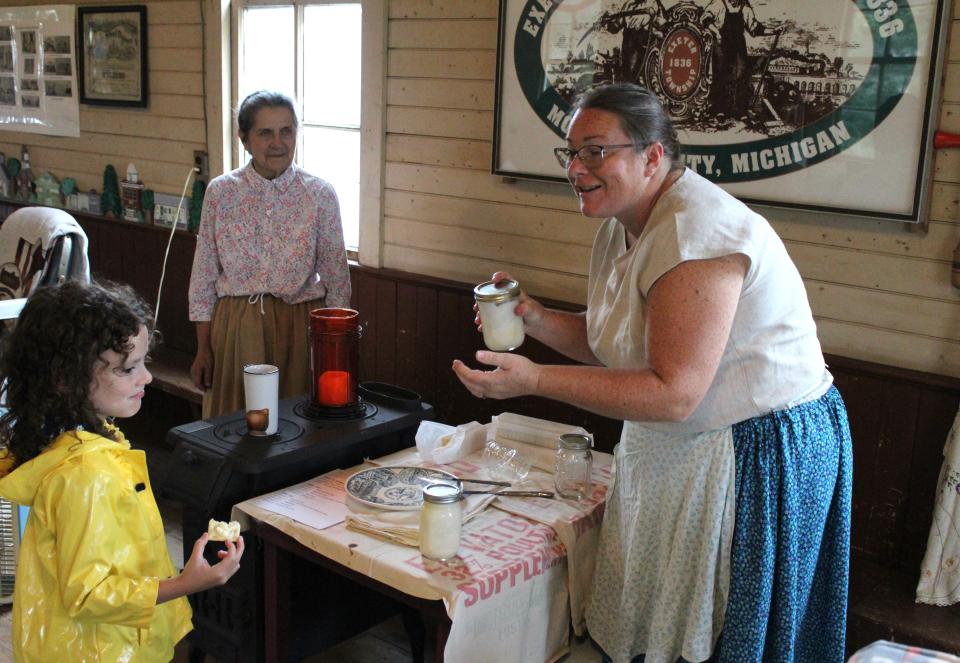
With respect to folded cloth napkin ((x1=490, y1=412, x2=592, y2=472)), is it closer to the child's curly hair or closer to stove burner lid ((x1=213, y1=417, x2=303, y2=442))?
stove burner lid ((x1=213, y1=417, x2=303, y2=442))

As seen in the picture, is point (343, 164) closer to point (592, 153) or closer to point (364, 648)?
point (364, 648)

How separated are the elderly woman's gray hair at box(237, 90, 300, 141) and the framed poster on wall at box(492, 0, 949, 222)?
0.74 m

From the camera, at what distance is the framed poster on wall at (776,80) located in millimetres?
2291

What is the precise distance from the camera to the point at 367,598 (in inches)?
96.4

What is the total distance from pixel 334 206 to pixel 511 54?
721mm

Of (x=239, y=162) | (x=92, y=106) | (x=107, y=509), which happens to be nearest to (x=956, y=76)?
(x=107, y=509)

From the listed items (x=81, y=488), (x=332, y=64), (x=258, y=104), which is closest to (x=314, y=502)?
(x=81, y=488)

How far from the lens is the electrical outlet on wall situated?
13.8 feet

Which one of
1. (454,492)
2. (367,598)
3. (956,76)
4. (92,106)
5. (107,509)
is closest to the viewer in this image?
(107,509)

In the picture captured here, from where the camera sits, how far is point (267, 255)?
118 inches

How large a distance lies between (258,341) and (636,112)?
1658 mm

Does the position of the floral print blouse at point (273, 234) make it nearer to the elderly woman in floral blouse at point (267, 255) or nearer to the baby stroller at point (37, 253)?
the elderly woman in floral blouse at point (267, 255)

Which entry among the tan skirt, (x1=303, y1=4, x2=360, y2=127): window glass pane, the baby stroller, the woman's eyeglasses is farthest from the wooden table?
(x1=303, y1=4, x2=360, y2=127): window glass pane

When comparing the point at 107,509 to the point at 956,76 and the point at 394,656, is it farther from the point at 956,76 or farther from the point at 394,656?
the point at 956,76
